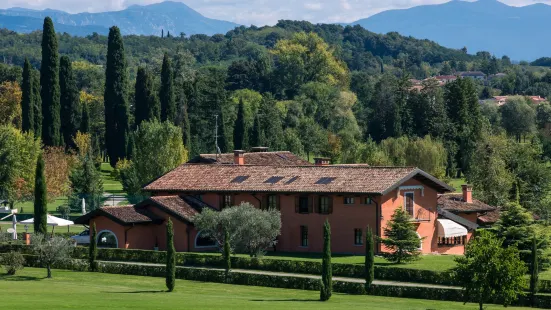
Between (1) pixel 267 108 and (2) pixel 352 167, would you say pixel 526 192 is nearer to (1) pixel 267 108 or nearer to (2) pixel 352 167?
(2) pixel 352 167

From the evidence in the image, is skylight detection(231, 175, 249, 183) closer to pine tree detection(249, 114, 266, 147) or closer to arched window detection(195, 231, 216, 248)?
arched window detection(195, 231, 216, 248)

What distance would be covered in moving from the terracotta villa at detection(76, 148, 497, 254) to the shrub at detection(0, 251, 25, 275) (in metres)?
9.97

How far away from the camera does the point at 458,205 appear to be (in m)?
74.5

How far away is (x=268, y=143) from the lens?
11875cm

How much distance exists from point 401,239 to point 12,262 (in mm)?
20786

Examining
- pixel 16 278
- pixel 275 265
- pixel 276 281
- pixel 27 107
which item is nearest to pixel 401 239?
pixel 275 265

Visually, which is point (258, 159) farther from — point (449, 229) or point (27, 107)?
point (27, 107)

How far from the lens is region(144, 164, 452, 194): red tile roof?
65.3 m

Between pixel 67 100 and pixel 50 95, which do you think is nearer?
pixel 50 95

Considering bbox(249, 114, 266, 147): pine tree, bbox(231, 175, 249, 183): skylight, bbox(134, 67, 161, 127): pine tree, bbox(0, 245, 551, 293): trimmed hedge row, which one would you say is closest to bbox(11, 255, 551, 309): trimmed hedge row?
bbox(0, 245, 551, 293): trimmed hedge row

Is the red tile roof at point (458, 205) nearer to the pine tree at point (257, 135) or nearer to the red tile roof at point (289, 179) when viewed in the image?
the red tile roof at point (289, 179)

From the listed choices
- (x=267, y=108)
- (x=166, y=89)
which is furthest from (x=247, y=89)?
(x=166, y=89)

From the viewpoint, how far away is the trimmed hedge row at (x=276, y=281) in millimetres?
49938

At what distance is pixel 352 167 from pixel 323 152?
60202mm
